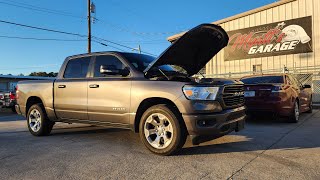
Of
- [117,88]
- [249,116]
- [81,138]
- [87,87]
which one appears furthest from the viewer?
[249,116]

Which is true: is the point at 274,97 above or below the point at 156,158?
above

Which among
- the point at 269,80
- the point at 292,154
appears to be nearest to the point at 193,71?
the point at 292,154

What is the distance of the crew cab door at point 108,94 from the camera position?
222 inches

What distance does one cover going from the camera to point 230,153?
205 inches

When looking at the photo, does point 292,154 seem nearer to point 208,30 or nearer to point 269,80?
point 208,30

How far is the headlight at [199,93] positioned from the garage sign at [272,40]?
1694 cm

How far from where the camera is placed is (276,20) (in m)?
20.9

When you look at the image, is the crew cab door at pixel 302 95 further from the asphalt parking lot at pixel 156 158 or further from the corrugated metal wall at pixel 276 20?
the corrugated metal wall at pixel 276 20

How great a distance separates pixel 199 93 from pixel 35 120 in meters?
4.50

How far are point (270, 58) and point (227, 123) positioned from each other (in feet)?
58.0

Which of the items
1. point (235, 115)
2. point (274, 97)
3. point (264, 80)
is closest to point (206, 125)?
point (235, 115)

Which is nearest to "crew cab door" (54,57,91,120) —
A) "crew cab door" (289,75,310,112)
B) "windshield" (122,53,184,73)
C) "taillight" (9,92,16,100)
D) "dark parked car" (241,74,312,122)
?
Result: "windshield" (122,53,184,73)

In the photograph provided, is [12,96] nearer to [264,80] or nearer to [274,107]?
[264,80]

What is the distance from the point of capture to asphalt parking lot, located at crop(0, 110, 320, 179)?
4137mm
